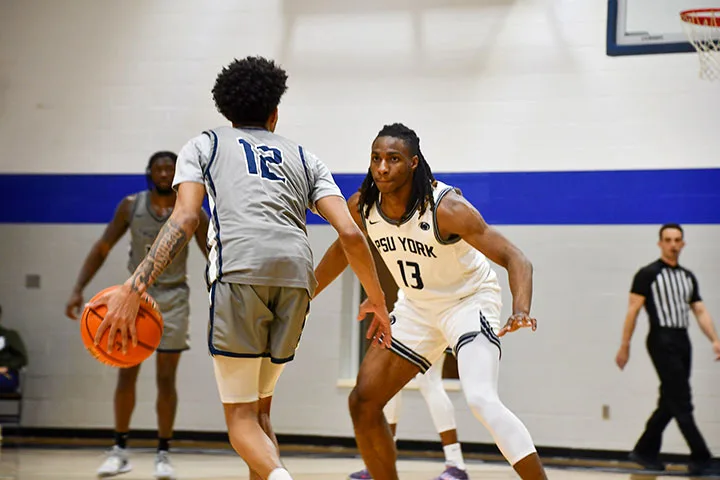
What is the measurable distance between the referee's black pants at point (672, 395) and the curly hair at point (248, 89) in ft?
15.2

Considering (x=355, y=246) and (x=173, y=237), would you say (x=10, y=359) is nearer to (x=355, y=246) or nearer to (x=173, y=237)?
(x=173, y=237)

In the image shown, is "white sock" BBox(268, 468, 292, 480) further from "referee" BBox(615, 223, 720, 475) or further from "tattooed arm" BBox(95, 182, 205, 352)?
"referee" BBox(615, 223, 720, 475)

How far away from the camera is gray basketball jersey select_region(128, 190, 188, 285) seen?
6.19 m

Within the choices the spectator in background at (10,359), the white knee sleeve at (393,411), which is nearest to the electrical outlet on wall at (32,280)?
the spectator in background at (10,359)

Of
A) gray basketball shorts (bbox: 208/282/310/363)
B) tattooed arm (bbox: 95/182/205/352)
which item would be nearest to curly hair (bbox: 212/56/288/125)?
tattooed arm (bbox: 95/182/205/352)

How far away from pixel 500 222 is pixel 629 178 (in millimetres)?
1131

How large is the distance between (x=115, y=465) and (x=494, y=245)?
324 centimetres

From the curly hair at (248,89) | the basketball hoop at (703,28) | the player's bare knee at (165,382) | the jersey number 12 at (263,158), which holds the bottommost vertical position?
the player's bare knee at (165,382)

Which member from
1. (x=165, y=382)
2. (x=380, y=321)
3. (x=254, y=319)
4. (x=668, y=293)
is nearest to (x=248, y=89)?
(x=254, y=319)

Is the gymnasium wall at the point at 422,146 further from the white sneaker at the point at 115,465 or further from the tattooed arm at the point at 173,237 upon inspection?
the tattooed arm at the point at 173,237

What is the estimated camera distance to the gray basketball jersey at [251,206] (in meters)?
3.30

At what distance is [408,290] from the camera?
4.44 metres

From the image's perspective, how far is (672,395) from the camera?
23.0 feet

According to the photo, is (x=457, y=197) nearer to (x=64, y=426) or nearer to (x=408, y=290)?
(x=408, y=290)
